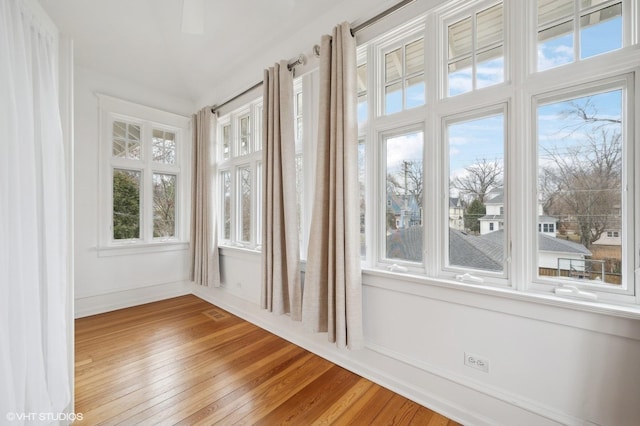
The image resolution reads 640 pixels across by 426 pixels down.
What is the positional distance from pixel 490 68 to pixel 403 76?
1.90 ft

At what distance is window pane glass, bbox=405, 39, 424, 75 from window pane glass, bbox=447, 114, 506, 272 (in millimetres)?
539

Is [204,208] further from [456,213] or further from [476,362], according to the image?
[476,362]

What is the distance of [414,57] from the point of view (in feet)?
6.57

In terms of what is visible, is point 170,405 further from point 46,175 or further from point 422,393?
point 422,393

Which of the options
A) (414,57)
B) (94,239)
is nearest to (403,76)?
(414,57)

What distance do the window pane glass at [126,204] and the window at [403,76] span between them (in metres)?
3.40

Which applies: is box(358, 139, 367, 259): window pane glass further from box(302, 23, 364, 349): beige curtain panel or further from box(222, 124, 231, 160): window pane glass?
box(222, 124, 231, 160): window pane glass

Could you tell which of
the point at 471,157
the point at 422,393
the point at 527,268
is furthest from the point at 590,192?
the point at 422,393

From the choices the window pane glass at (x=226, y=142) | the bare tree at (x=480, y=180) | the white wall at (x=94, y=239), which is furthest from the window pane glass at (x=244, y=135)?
the bare tree at (x=480, y=180)

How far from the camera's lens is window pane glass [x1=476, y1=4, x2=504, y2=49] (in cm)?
165

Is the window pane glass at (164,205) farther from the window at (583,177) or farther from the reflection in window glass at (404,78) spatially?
the window at (583,177)

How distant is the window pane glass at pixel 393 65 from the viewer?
6.80 ft

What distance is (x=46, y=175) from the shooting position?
1261mm

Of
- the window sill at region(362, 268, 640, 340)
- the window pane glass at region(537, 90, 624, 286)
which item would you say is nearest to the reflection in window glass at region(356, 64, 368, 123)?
the window pane glass at region(537, 90, 624, 286)
